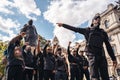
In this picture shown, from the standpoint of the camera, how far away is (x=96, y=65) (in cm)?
585

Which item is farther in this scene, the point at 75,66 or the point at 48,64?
the point at 75,66

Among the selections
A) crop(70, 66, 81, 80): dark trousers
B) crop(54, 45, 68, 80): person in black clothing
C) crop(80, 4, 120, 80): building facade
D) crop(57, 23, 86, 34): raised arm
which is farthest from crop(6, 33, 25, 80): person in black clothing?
crop(80, 4, 120, 80): building facade

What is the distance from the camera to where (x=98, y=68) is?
591cm

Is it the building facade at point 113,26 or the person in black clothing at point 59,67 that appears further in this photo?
the building facade at point 113,26

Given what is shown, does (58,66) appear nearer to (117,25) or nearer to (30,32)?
(30,32)

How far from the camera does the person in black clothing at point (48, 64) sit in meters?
→ 10.2

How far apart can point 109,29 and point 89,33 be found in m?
36.2

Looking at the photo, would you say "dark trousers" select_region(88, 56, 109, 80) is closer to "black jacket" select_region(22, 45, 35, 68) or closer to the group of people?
the group of people

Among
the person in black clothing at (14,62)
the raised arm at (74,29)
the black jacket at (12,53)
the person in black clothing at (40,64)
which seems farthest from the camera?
the person in black clothing at (40,64)

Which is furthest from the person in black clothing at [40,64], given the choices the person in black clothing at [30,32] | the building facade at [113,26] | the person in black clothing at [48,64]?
the building facade at [113,26]

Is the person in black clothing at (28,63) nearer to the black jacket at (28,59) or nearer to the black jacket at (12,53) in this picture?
the black jacket at (28,59)

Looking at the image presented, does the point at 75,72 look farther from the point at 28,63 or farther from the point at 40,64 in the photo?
the point at 28,63

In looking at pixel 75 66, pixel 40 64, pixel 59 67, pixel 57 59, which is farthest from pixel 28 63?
pixel 75 66

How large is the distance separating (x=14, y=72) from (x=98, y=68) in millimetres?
3072
